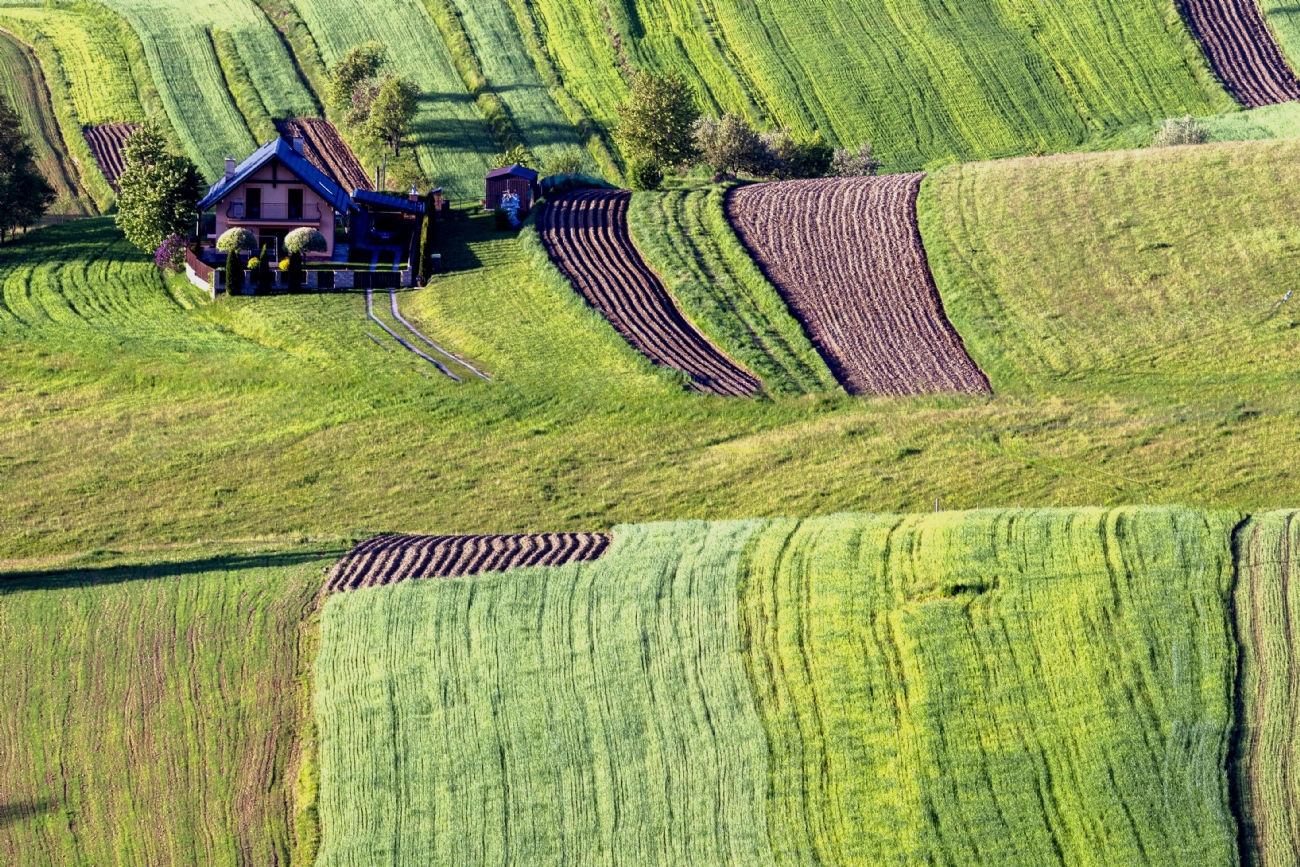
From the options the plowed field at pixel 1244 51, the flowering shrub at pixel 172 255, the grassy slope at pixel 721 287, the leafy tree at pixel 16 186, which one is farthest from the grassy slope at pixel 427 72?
the plowed field at pixel 1244 51

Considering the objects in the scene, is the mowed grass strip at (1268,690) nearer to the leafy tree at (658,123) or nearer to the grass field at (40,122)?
the leafy tree at (658,123)

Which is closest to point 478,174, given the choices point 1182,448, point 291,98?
point 291,98

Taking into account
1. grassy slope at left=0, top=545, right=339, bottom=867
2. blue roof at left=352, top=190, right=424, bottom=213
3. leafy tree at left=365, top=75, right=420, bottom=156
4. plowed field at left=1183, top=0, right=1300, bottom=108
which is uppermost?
plowed field at left=1183, top=0, right=1300, bottom=108

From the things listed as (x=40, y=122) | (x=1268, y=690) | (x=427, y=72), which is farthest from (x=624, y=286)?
(x=40, y=122)

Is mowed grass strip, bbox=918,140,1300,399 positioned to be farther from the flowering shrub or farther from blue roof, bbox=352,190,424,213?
the flowering shrub

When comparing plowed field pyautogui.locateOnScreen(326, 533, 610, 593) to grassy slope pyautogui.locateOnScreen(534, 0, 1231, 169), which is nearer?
plowed field pyautogui.locateOnScreen(326, 533, 610, 593)

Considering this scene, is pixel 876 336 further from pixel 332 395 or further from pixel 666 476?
pixel 332 395

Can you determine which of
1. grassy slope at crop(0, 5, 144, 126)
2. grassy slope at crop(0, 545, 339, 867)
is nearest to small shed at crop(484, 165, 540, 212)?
grassy slope at crop(0, 5, 144, 126)
